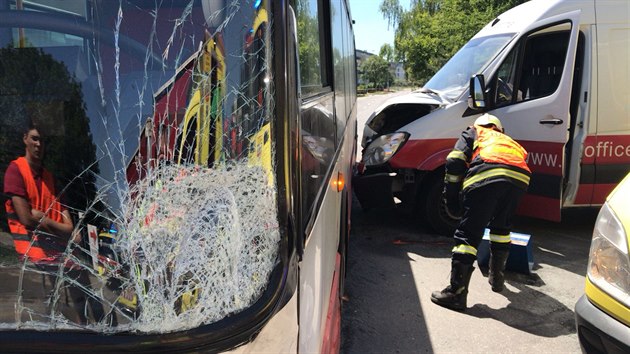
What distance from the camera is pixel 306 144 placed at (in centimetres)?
154

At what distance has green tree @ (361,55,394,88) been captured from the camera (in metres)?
83.4

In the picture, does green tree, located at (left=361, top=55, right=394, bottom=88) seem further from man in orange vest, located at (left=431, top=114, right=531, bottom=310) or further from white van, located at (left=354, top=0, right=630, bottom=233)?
man in orange vest, located at (left=431, top=114, right=531, bottom=310)

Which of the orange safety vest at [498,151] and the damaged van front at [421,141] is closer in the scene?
the orange safety vest at [498,151]

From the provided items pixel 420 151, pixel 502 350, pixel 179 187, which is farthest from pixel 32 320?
pixel 420 151

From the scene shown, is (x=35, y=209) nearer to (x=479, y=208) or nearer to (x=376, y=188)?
(x=479, y=208)

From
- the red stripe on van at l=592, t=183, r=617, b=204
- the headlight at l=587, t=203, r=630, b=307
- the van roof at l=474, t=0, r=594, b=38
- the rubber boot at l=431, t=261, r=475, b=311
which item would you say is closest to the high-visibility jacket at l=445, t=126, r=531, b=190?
the rubber boot at l=431, t=261, r=475, b=311

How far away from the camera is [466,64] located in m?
5.55

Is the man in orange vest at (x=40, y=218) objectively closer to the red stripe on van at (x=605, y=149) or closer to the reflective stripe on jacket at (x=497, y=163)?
the reflective stripe on jacket at (x=497, y=163)

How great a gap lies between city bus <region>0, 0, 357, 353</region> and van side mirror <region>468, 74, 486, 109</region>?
4032mm

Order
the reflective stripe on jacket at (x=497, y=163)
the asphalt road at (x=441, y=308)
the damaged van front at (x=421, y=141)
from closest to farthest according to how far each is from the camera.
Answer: the asphalt road at (x=441, y=308)
the reflective stripe on jacket at (x=497, y=163)
the damaged van front at (x=421, y=141)

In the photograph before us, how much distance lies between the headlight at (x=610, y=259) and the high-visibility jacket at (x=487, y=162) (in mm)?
1129

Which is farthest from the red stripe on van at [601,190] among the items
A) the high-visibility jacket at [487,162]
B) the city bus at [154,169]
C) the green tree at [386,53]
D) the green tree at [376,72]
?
the green tree at [386,53]

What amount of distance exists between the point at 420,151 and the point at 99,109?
4.26 metres

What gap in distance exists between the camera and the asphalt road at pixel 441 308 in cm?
334
